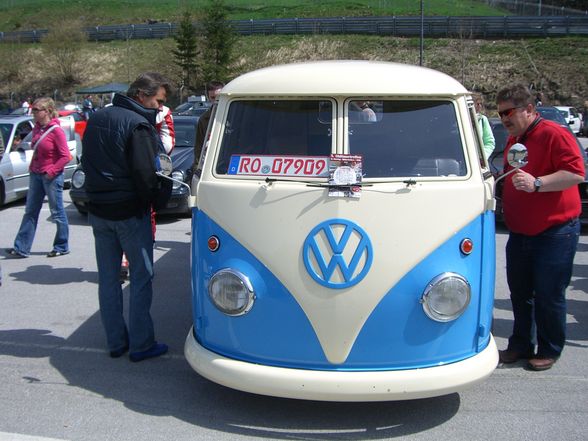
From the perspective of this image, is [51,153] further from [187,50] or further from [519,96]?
[187,50]

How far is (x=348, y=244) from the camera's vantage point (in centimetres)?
348

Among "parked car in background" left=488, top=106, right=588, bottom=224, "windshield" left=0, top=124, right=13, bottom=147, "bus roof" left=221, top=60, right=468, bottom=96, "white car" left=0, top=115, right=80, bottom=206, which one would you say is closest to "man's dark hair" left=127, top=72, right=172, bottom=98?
"bus roof" left=221, top=60, right=468, bottom=96

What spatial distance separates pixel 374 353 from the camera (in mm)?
3527

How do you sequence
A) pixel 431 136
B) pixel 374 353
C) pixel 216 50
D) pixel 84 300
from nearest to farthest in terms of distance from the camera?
pixel 374 353, pixel 431 136, pixel 84 300, pixel 216 50

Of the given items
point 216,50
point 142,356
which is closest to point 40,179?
point 142,356

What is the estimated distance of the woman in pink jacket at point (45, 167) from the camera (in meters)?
7.35

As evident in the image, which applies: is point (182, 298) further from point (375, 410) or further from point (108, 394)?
point (375, 410)

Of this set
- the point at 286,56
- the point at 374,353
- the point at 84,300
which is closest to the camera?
the point at 374,353

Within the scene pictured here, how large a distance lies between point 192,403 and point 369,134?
198 cm

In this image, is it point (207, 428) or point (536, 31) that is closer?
point (207, 428)

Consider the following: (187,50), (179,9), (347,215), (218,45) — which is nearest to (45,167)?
(347,215)

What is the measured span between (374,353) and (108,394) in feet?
5.86

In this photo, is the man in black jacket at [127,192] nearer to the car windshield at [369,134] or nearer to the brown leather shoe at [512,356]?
the car windshield at [369,134]

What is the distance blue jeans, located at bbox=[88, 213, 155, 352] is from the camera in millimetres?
4438
